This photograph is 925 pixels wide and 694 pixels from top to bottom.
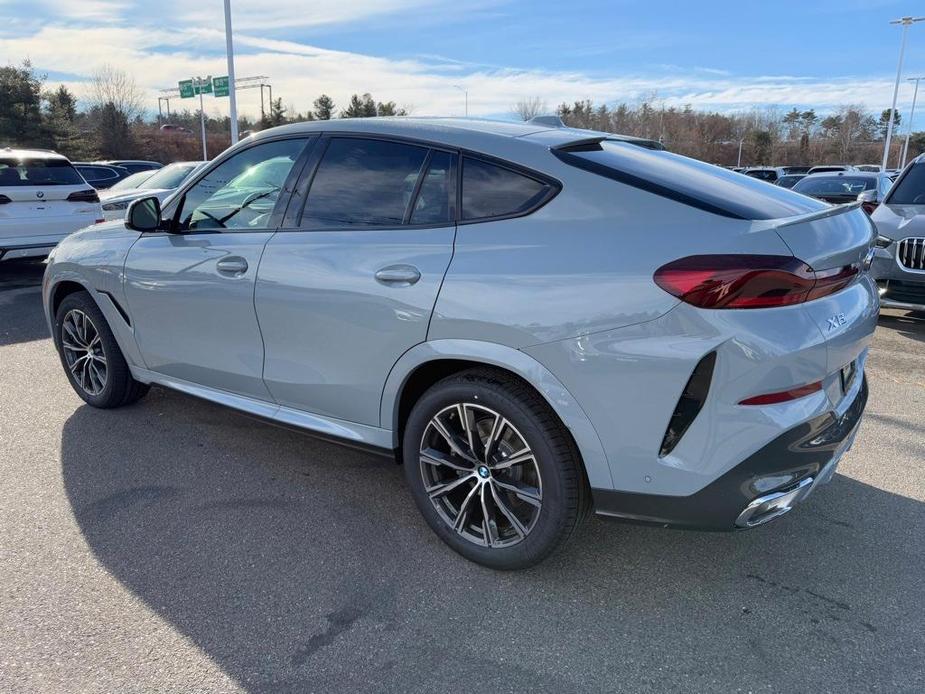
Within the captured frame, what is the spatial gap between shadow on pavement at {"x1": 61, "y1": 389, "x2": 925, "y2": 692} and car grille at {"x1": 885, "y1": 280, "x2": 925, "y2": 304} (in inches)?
162

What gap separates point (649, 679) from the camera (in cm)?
224

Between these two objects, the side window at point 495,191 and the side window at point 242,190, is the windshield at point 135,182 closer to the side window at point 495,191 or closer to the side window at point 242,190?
the side window at point 242,190

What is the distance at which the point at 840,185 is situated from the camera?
40.1ft

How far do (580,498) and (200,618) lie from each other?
146cm

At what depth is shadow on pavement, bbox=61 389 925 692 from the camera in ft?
7.50

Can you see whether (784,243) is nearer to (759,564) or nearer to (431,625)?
(759,564)

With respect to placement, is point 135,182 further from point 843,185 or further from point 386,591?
point 843,185

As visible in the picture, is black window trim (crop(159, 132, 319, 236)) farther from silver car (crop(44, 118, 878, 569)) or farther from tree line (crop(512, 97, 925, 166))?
tree line (crop(512, 97, 925, 166))

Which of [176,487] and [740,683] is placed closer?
[740,683]

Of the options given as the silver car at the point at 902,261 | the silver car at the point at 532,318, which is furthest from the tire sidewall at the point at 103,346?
the silver car at the point at 902,261

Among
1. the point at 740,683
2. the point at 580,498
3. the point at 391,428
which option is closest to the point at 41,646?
the point at 391,428

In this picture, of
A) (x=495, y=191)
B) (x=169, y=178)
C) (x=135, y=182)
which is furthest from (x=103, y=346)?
(x=135, y=182)

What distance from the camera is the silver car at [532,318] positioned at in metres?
2.23

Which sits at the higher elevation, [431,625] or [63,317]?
[63,317]
